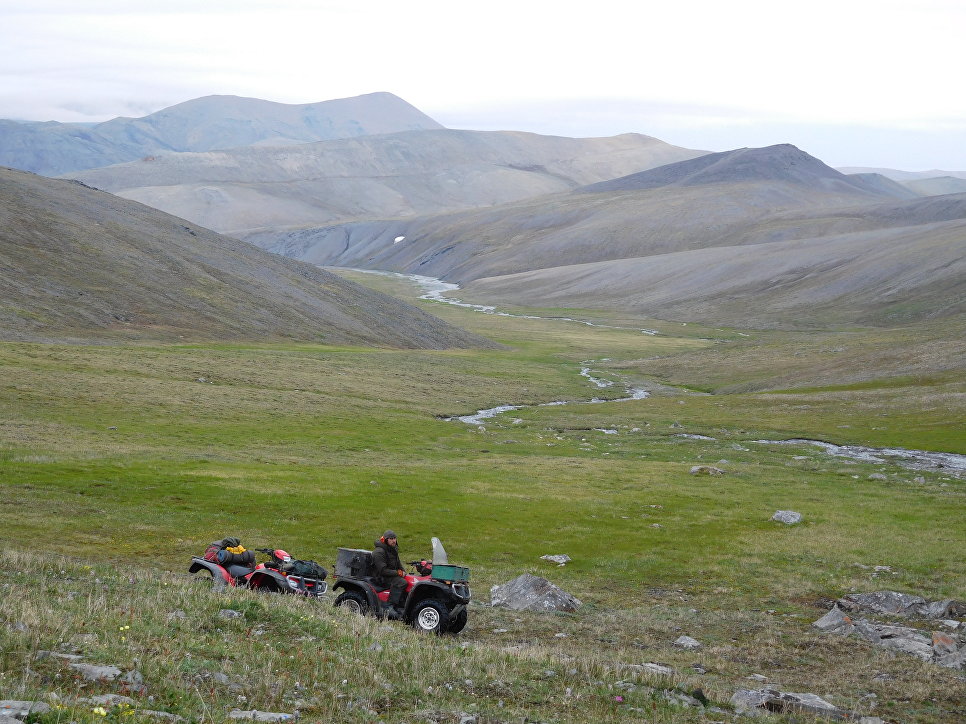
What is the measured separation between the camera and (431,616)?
61.3ft

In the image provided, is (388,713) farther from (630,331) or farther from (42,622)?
(630,331)

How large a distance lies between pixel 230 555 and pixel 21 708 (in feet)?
37.7

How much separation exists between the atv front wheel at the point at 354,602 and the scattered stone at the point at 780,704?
315 inches

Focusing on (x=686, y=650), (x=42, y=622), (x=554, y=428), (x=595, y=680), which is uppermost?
(x=42, y=622)

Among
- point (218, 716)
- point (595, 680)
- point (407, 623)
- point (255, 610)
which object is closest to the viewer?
point (218, 716)

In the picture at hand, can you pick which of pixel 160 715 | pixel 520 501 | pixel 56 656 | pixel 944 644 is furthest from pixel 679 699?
pixel 520 501

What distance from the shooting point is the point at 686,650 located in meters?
19.7

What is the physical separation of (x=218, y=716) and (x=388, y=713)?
2.25 m

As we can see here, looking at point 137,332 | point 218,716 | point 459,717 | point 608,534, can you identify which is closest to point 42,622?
point 218,716

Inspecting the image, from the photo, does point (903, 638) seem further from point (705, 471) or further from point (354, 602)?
point (705, 471)

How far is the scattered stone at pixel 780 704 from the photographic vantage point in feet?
46.1

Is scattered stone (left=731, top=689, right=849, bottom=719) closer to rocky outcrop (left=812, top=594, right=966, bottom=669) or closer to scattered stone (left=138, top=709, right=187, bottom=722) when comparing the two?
rocky outcrop (left=812, top=594, right=966, bottom=669)

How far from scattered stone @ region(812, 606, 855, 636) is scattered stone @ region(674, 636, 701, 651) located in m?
4.04

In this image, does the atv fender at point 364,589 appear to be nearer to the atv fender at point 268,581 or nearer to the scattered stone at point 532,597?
the atv fender at point 268,581
